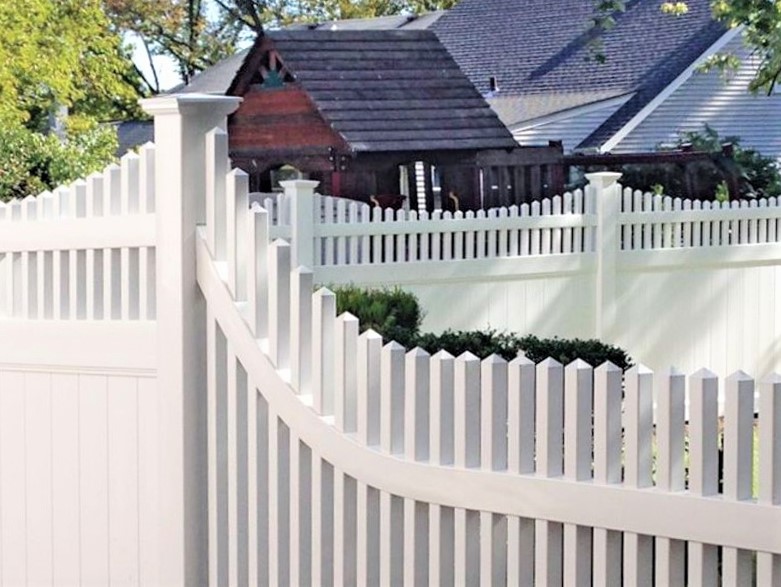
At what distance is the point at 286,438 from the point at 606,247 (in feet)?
28.6

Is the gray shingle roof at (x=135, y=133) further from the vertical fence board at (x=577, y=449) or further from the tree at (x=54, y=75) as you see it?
the vertical fence board at (x=577, y=449)

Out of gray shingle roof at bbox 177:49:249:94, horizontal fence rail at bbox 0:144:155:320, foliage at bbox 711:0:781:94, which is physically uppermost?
gray shingle roof at bbox 177:49:249:94

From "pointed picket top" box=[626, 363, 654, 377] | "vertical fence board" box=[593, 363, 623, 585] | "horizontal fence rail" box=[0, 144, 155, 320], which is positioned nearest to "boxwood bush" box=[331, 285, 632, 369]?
"horizontal fence rail" box=[0, 144, 155, 320]

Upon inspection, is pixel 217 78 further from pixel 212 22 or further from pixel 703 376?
pixel 703 376

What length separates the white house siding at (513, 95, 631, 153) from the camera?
96.9ft

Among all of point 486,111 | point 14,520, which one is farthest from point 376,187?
point 14,520

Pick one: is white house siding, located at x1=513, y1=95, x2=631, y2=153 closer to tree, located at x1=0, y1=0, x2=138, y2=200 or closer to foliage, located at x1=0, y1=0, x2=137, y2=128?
tree, located at x1=0, y1=0, x2=138, y2=200

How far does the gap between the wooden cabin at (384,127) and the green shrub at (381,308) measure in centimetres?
961

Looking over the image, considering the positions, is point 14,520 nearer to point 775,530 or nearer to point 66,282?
point 66,282

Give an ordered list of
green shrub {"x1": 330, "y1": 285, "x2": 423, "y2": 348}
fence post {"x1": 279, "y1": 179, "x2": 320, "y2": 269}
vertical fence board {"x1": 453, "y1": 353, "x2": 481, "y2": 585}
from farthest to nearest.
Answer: fence post {"x1": 279, "y1": 179, "x2": 320, "y2": 269} → green shrub {"x1": 330, "y1": 285, "x2": 423, "y2": 348} → vertical fence board {"x1": 453, "y1": 353, "x2": 481, "y2": 585}

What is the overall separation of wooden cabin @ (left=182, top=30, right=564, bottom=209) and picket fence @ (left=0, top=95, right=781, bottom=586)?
1568cm

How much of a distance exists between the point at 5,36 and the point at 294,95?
7.12 m

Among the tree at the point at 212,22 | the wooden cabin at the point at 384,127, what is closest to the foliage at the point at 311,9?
the tree at the point at 212,22

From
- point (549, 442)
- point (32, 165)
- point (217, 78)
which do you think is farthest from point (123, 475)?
point (217, 78)
